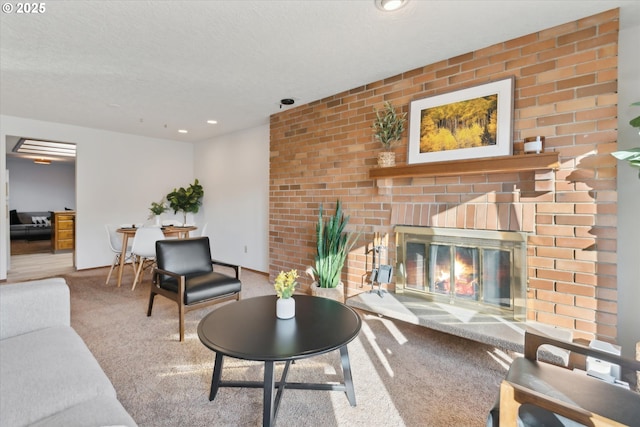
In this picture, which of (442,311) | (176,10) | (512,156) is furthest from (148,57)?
(442,311)

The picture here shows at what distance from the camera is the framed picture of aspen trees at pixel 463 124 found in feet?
7.50

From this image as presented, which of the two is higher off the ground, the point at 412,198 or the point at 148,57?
the point at 148,57

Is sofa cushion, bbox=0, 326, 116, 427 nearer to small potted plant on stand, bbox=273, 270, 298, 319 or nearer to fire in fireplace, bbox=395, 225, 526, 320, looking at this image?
small potted plant on stand, bbox=273, 270, 298, 319

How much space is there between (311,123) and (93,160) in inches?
151

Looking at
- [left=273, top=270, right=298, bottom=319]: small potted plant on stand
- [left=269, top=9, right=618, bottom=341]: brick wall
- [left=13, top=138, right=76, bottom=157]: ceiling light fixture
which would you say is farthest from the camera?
[left=13, top=138, right=76, bottom=157]: ceiling light fixture

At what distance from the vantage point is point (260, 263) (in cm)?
479

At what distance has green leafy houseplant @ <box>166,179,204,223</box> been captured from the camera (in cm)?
565

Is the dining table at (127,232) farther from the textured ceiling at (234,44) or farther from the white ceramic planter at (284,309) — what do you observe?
the white ceramic planter at (284,309)

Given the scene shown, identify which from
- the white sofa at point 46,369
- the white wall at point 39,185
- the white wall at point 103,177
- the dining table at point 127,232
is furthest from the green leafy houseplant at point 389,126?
the white wall at point 39,185

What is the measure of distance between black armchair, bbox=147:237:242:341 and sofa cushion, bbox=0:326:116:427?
1.02m

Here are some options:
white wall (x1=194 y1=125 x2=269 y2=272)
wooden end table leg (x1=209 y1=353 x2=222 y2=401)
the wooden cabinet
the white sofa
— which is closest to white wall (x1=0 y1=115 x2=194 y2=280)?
white wall (x1=194 y1=125 x2=269 y2=272)

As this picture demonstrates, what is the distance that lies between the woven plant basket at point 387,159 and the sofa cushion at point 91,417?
96.8 inches

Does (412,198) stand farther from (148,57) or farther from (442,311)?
(148,57)

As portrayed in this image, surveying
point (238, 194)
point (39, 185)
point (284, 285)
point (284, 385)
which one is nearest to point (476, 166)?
point (284, 285)
